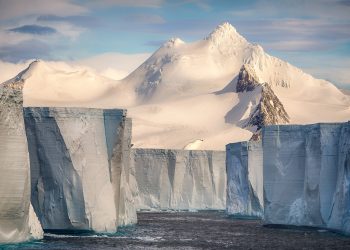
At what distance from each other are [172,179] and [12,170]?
42.7 m

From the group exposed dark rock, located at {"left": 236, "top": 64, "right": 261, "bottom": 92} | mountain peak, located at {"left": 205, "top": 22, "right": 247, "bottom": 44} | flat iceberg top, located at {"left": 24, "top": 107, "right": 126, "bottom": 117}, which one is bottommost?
flat iceberg top, located at {"left": 24, "top": 107, "right": 126, "bottom": 117}

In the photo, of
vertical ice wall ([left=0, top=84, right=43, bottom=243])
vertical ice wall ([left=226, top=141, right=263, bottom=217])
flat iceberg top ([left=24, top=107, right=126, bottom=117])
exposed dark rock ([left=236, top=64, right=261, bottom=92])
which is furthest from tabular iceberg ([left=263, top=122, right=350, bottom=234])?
exposed dark rock ([left=236, top=64, right=261, bottom=92])

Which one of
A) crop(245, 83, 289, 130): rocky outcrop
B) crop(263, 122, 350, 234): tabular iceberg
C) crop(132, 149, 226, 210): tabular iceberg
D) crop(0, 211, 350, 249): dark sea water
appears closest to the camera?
crop(0, 211, 350, 249): dark sea water

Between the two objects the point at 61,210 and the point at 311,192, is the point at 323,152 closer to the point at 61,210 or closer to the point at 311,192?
the point at 311,192

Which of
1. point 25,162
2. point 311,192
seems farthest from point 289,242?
point 25,162

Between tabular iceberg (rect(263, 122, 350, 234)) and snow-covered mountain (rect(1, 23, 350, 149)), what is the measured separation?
→ 84.1m

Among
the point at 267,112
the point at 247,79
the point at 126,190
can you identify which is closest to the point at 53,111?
the point at 126,190

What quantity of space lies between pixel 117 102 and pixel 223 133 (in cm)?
2861

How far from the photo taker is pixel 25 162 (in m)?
34.2

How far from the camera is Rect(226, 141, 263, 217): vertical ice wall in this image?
64438 mm

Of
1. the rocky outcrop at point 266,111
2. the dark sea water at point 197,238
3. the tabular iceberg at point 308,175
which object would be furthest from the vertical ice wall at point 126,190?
the rocky outcrop at point 266,111

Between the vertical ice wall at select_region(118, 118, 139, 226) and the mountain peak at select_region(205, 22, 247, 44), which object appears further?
the mountain peak at select_region(205, 22, 247, 44)

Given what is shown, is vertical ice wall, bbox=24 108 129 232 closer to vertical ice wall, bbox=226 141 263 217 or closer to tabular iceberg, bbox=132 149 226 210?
vertical ice wall, bbox=226 141 263 217

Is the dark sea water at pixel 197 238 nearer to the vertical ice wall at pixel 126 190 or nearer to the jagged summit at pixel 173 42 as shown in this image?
the vertical ice wall at pixel 126 190
